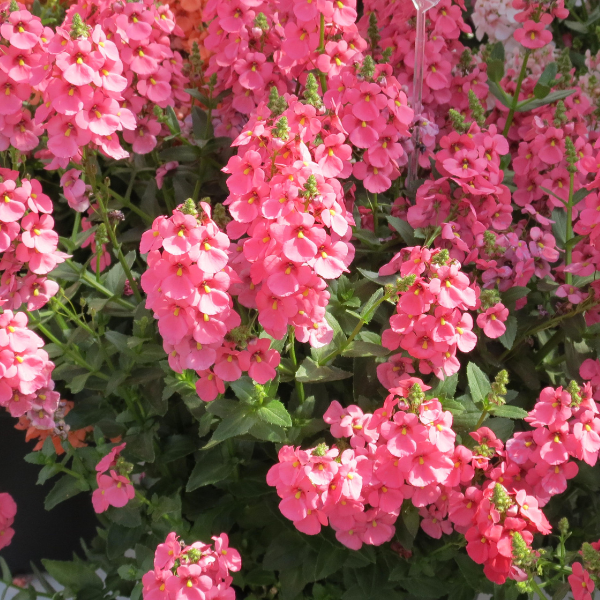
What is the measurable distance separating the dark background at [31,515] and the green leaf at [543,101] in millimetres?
1296

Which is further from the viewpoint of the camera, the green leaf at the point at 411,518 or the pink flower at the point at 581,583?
the green leaf at the point at 411,518

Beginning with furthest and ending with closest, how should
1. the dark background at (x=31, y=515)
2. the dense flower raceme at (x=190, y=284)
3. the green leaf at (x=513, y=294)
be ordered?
the dark background at (x=31, y=515) → the green leaf at (x=513, y=294) → the dense flower raceme at (x=190, y=284)

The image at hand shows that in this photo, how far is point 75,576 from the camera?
1.35 metres

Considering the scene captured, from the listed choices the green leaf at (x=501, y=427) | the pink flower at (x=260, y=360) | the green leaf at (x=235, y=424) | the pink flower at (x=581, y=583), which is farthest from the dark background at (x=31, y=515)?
the pink flower at (x=581, y=583)

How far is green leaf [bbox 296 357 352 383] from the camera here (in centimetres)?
108

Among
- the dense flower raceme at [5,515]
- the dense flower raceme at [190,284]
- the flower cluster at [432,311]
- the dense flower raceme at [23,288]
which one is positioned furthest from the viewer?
the dense flower raceme at [5,515]

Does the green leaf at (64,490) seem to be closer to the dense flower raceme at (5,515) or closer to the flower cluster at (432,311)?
the dense flower raceme at (5,515)

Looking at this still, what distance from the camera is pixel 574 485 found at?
127 centimetres

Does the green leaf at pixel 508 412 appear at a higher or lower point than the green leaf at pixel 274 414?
higher

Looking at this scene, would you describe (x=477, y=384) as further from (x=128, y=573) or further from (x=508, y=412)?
(x=128, y=573)

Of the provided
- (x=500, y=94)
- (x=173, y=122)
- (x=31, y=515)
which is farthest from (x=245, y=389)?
(x=31, y=515)

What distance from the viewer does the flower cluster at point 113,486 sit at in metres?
1.15

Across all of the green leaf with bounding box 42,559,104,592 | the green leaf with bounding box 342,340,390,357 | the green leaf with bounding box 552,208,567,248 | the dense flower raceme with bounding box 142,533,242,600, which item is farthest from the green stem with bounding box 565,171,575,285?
the green leaf with bounding box 42,559,104,592

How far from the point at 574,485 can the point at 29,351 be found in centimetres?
93
